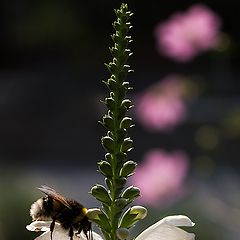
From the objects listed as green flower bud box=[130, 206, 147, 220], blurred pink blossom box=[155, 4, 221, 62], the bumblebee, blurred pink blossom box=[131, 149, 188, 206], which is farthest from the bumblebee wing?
blurred pink blossom box=[155, 4, 221, 62]

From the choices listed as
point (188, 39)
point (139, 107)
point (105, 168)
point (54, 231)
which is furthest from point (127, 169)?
point (139, 107)

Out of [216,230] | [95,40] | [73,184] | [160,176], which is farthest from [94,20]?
[160,176]

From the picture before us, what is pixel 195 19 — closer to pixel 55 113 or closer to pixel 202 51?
pixel 202 51

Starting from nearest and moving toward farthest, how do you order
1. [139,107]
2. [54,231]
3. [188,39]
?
[54,231]
[188,39]
[139,107]

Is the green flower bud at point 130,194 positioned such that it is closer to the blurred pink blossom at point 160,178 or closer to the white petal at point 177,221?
the white petal at point 177,221

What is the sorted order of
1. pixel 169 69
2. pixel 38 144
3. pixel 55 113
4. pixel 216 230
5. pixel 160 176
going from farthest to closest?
pixel 169 69
pixel 55 113
pixel 38 144
pixel 216 230
pixel 160 176

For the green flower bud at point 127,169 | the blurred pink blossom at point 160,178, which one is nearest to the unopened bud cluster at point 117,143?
the green flower bud at point 127,169

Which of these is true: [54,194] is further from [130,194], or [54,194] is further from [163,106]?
[163,106]
